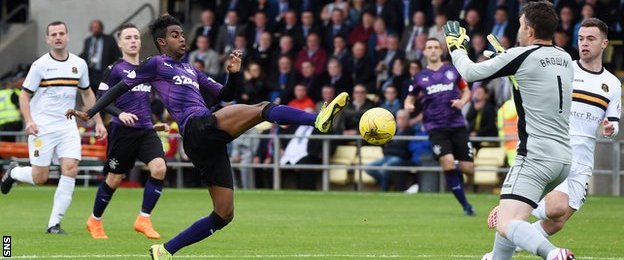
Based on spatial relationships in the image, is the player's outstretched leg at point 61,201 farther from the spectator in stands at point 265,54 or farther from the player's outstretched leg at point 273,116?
the spectator in stands at point 265,54

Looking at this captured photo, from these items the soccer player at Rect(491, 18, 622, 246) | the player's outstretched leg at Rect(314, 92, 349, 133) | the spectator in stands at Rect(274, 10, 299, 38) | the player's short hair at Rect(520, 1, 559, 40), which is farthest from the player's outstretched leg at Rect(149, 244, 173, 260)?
the spectator in stands at Rect(274, 10, 299, 38)

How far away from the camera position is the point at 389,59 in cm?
2605

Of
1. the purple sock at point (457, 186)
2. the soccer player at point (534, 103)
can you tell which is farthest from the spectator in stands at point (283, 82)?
the soccer player at point (534, 103)

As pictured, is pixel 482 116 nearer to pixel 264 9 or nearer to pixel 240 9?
pixel 264 9

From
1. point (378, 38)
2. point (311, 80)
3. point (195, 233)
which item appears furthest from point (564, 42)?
point (195, 233)

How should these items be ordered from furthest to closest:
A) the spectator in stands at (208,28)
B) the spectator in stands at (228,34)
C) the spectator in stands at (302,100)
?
1. the spectator in stands at (208,28)
2. the spectator in stands at (228,34)
3. the spectator in stands at (302,100)

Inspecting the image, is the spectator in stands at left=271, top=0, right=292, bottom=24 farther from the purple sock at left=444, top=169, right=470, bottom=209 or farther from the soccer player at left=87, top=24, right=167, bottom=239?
the soccer player at left=87, top=24, right=167, bottom=239

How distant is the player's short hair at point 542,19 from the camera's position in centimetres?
945

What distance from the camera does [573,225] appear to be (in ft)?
54.6

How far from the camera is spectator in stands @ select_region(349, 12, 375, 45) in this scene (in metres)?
26.8

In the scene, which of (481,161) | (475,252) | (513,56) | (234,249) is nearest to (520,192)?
(513,56)

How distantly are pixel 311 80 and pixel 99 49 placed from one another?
17.2ft

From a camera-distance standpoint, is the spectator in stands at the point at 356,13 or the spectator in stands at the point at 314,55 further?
the spectator in stands at the point at 356,13

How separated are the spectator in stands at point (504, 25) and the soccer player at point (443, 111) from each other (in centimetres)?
588
